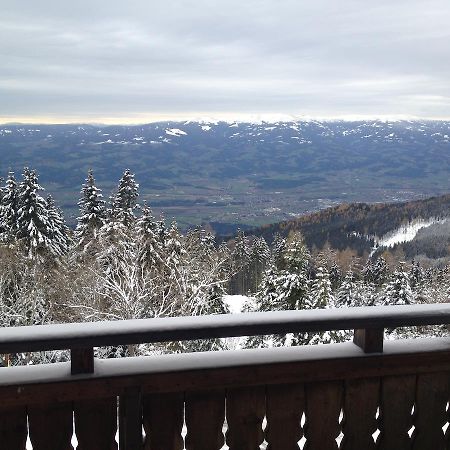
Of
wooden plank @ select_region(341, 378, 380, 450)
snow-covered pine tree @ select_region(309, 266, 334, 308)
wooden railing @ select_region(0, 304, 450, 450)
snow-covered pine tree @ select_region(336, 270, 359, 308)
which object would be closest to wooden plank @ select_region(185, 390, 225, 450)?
wooden railing @ select_region(0, 304, 450, 450)

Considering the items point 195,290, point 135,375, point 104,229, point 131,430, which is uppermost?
point 135,375

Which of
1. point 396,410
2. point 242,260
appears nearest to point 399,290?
point 396,410

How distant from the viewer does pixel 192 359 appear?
7.41ft

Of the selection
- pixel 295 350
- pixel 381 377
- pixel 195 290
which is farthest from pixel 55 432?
pixel 195 290

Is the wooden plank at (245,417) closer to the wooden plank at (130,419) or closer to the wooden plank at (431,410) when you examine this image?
the wooden plank at (130,419)

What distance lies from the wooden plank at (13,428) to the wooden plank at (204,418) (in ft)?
2.33

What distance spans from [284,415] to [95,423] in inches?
35.3

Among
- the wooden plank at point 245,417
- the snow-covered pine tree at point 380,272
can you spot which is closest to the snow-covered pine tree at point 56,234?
the wooden plank at point 245,417

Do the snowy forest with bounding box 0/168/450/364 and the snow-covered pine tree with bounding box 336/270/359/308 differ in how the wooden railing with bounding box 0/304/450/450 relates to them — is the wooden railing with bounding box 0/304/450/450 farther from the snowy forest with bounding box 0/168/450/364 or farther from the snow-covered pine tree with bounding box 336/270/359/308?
the snow-covered pine tree with bounding box 336/270/359/308

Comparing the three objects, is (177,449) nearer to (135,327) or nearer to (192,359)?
(192,359)

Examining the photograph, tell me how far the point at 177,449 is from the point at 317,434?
71 centimetres

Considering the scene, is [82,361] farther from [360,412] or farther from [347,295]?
[347,295]

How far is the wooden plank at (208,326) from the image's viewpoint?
6.52 feet

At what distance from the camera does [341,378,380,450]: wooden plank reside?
2439 millimetres
